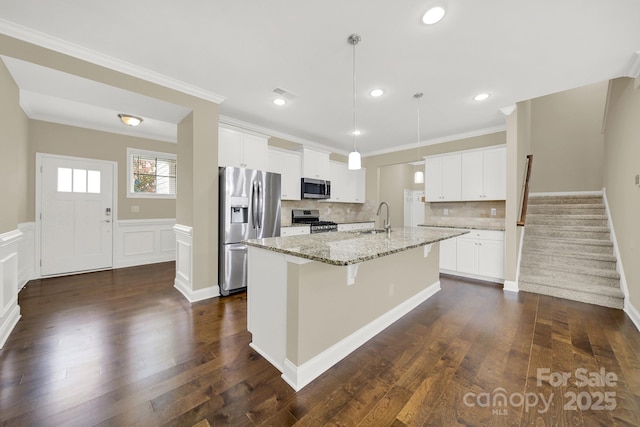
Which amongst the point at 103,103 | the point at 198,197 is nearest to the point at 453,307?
the point at 198,197

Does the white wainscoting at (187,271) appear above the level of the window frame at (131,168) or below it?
below

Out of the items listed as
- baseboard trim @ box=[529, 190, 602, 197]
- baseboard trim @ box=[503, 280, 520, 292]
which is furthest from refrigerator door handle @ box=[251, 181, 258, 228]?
baseboard trim @ box=[529, 190, 602, 197]

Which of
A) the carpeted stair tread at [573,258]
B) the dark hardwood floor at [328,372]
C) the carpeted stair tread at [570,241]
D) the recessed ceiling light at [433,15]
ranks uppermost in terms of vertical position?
the recessed ceiling light at [433,15]

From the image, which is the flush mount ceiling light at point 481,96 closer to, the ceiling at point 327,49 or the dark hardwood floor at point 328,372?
the ceiling at point 327,49

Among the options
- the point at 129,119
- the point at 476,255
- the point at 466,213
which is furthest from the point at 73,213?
the point at 466,213

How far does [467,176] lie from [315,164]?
2.87 meters

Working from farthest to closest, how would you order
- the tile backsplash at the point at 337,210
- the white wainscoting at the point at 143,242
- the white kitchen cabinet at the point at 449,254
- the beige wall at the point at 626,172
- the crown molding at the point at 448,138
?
the tile backsplash at the point at 337,210 < the white wainscoting at the point at 143,242 < the white kitchen cabinet at the point at 449,254 < the crown molding at the point at 448,138 < the beige wall at the point at 626,172

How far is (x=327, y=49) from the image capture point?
228cm

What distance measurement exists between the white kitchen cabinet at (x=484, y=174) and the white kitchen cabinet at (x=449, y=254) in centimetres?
87

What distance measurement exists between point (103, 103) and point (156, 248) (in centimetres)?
317

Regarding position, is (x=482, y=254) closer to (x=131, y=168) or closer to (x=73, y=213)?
(x=131, y=168)

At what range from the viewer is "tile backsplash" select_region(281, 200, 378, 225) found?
17.0ft

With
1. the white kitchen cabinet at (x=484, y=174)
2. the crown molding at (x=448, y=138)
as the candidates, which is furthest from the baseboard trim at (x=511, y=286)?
the crown molding at (x=448, y=138)

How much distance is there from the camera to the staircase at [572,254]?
323cm
